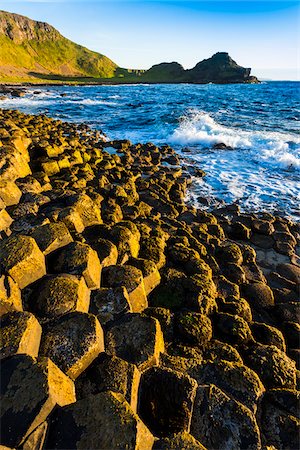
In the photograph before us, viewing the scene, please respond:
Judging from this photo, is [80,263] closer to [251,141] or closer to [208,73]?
[251,141]

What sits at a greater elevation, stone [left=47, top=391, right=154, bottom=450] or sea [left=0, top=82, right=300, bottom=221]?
stone [left=47, top=391, right=154, bottom=450]

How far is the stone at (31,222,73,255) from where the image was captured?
3952 millimetres

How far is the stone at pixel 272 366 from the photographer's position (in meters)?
3.47

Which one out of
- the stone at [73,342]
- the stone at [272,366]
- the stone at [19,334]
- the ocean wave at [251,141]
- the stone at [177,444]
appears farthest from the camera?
the ocean wave at [251,141]

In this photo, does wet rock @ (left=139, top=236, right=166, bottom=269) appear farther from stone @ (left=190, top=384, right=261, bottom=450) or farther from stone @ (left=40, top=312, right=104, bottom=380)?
stone @ (left=190, top=384, right=261, bottom=450)

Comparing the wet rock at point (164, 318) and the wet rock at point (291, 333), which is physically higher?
the wet rock at point (164, 318)

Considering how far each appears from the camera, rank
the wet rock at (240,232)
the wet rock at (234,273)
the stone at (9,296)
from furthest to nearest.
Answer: the wet rock at (240,232) < the wet rock at (234,273) < the stone at (9,296)

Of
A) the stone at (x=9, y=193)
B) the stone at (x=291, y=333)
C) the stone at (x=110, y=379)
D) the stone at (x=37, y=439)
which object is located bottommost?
the stone at (x=291, y=333)

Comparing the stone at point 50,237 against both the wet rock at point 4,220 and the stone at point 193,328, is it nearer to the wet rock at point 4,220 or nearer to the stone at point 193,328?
the wet rock at point 4,220

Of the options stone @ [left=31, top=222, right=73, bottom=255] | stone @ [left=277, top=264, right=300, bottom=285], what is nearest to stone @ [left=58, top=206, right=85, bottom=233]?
stone @ [left=31, top=222, right=73, bottom=255]

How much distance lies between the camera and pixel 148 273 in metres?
4.44

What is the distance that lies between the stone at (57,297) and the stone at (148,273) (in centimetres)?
112

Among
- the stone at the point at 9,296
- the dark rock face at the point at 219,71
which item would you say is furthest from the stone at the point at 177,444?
the dark rock face at the point at 219,71

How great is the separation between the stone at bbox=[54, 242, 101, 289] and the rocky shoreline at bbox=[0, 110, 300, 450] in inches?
0.6
